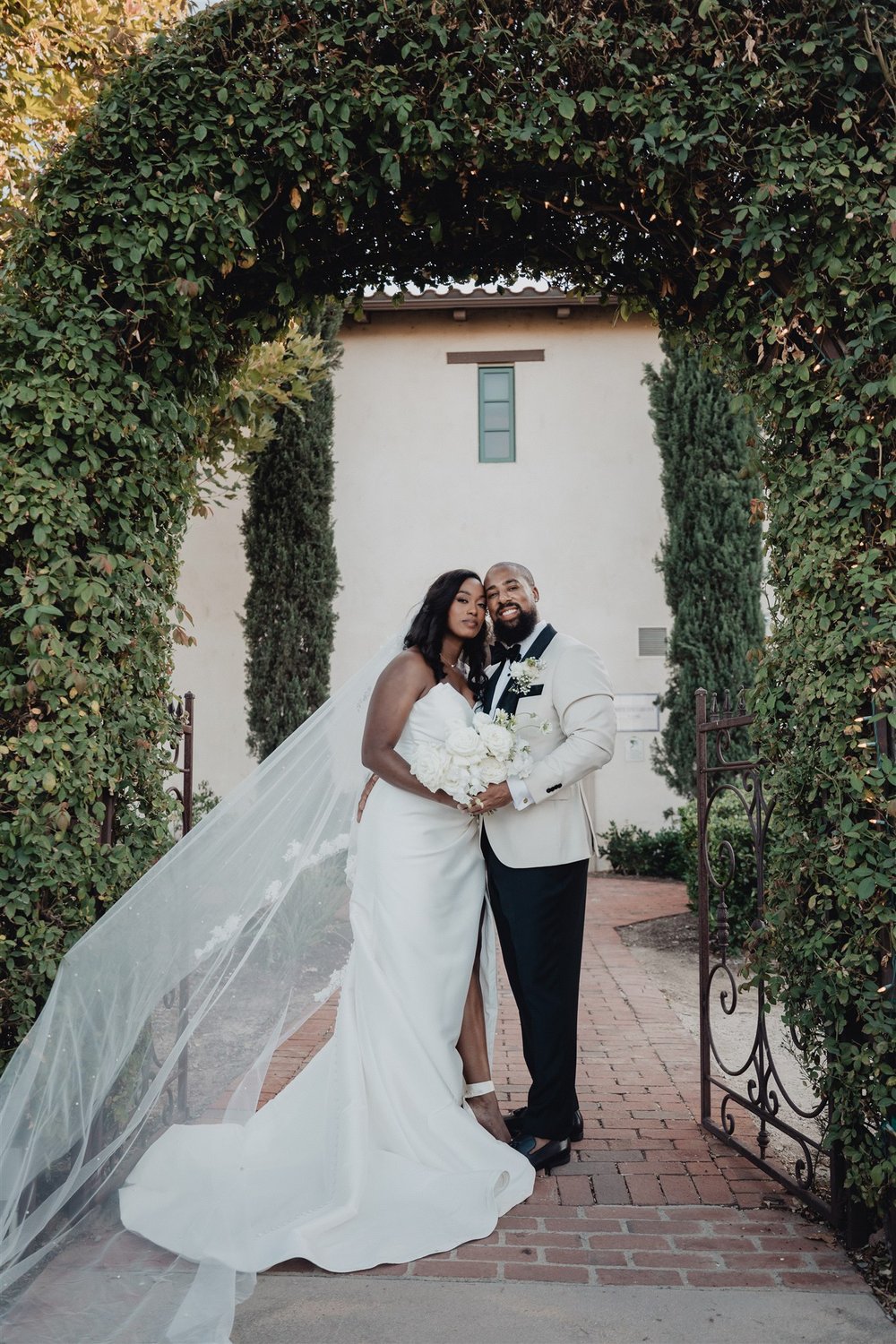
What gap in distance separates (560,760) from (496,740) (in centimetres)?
33

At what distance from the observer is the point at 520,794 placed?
13.2 ft

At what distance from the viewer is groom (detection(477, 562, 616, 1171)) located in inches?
161

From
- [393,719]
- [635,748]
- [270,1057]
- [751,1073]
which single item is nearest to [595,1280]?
[270,1057]

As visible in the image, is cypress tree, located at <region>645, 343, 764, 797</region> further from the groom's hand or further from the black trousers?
the groom's hand

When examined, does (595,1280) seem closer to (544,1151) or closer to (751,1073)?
(544,1151)

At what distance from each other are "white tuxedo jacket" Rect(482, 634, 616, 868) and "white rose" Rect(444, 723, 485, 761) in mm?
312

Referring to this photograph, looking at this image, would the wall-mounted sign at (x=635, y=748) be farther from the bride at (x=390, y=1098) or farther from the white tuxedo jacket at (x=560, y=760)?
the white tuxedo jacket at (x=560, y=760)

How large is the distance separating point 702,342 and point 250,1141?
3448 mm

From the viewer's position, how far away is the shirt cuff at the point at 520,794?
13.2ft

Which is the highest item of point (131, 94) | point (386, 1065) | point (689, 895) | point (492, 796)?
point (131, 94)

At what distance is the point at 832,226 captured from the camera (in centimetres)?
331

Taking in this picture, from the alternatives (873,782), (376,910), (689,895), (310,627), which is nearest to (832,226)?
(873,782)

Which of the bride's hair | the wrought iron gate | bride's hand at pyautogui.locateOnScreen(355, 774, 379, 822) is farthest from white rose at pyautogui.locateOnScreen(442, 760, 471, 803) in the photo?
the wrought iron gate

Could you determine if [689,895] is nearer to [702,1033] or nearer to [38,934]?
[702,1033]
